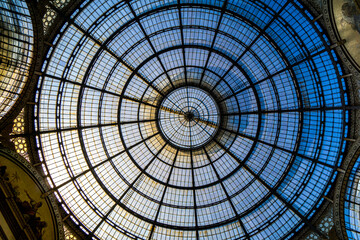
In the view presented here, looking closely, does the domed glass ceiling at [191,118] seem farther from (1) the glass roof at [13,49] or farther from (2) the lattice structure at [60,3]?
(1) the glass roof at [13,49]

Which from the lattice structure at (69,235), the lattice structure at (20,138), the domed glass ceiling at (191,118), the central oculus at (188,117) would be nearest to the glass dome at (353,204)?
the domed glass ceiling at (191,118)

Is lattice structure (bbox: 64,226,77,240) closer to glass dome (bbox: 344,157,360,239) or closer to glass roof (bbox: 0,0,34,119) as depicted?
glass roof (bbox: 0,0,34,119)

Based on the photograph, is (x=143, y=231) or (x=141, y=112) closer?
(x=143, y=231)

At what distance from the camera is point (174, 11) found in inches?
799

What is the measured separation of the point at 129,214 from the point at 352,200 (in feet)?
61.6

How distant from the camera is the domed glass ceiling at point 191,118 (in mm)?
18938

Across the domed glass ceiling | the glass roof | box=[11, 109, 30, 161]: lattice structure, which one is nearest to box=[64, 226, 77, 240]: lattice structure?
the domed glass ceiling

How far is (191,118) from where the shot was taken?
25172 mm

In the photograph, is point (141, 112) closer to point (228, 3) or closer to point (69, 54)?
point (69, 54)

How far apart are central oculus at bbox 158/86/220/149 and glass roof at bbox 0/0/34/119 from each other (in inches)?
494

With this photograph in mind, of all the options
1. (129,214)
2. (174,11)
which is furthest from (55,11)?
(129,214)

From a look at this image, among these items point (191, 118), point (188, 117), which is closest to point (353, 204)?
point (191, 118)

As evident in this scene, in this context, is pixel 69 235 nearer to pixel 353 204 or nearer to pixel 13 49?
pixel 13 49

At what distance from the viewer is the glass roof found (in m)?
14.6
